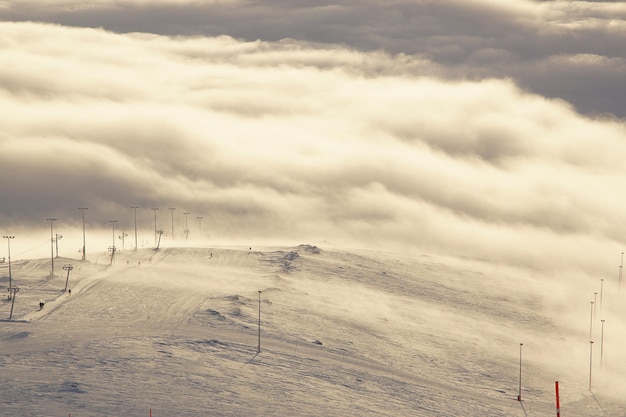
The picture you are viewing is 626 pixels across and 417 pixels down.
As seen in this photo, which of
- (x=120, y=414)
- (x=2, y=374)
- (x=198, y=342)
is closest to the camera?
(x=120, y=414)

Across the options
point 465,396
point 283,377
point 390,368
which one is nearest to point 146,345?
point 283,377

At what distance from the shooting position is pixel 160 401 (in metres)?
158

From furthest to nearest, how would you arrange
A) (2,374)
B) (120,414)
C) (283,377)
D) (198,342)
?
(198,342), (283,377), (2,374), (120,414)

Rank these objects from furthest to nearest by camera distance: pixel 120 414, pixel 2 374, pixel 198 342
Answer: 1. pixel 198 342
2. pixel 2 374
3. pixel 120 414

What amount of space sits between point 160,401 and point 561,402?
253 feet

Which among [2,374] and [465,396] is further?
[465,396]

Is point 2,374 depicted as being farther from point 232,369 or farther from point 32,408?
point 232,369

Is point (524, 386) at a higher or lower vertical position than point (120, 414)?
lower

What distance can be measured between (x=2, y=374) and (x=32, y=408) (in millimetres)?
16502

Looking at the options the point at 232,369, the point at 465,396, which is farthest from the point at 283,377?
the point at 465,396

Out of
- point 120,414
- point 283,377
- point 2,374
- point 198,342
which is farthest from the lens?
point 198,342

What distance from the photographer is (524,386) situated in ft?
647

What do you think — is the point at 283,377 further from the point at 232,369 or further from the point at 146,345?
the point at 146,345

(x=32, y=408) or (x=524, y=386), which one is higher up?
(x=32, y=408)
